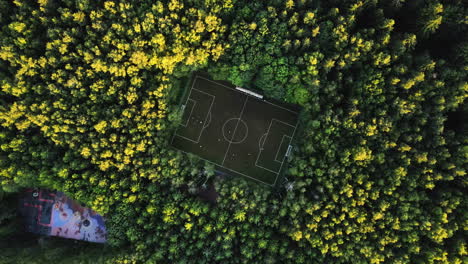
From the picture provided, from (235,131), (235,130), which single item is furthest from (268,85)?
(235,131)

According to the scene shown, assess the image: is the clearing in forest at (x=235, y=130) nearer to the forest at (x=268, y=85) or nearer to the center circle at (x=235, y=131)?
the center circle at (x=235, y=131)

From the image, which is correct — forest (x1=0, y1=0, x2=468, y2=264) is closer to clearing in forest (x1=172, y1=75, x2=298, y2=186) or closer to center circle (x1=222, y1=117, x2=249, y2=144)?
clearing in forest (x1=172, y1=75, x2=298, y2=186)

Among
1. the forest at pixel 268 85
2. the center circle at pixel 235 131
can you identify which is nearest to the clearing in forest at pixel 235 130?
the center circle at pixel 235 131

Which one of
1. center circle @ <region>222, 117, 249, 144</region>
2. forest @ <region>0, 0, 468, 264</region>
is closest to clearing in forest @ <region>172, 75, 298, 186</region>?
center circle @ <region>222, 117, 249, 144</region>

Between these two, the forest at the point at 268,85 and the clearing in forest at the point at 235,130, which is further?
the clearing in forest at the point at 235,130

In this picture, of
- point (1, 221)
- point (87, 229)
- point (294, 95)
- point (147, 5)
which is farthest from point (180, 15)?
point (1, 221)

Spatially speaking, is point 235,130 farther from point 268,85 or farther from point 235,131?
point 268,85

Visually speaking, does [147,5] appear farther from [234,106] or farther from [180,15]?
[234,106]
